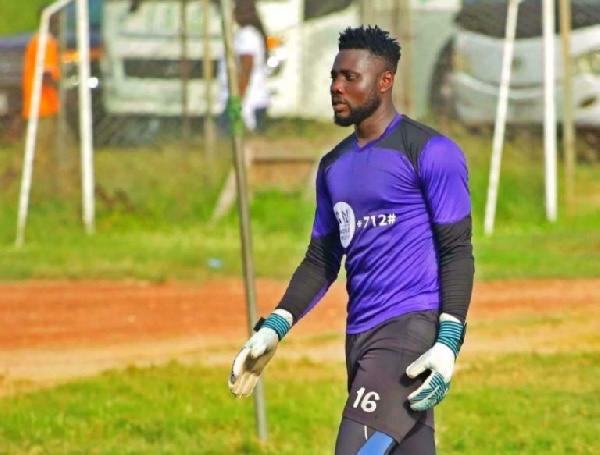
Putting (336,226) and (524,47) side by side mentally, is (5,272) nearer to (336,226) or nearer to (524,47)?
(524,47)

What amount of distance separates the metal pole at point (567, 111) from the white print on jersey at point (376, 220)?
12.4 meters

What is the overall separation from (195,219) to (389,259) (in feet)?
42.1

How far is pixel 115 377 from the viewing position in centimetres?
962

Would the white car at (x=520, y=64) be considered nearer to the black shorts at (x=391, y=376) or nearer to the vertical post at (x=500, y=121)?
the vertical post at (x=500, y=121)

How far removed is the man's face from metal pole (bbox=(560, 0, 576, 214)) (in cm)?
1235

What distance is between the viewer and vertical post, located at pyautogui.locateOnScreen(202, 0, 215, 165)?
17.9 meters

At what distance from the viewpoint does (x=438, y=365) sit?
4859 millimetres

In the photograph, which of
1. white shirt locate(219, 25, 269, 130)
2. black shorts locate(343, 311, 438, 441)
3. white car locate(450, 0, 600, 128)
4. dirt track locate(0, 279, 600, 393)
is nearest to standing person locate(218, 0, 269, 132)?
white shirt locate(219, 25, 269, 130)

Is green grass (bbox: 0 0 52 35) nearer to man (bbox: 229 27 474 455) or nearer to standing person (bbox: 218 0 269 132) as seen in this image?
standing person (bbox: 218 0 269 132)

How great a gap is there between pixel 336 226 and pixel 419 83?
13.5 metres

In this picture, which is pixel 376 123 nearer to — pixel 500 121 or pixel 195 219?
pixel 500 121

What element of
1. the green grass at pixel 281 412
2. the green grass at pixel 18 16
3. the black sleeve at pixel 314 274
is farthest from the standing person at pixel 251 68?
the black sleeve at pixel 314 274

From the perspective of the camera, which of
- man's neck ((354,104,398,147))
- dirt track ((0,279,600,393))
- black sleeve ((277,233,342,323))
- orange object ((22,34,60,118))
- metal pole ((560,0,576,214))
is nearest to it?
man's neck ((354,104,398,147))

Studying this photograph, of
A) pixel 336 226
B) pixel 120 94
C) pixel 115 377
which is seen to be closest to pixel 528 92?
pixel 120 94
